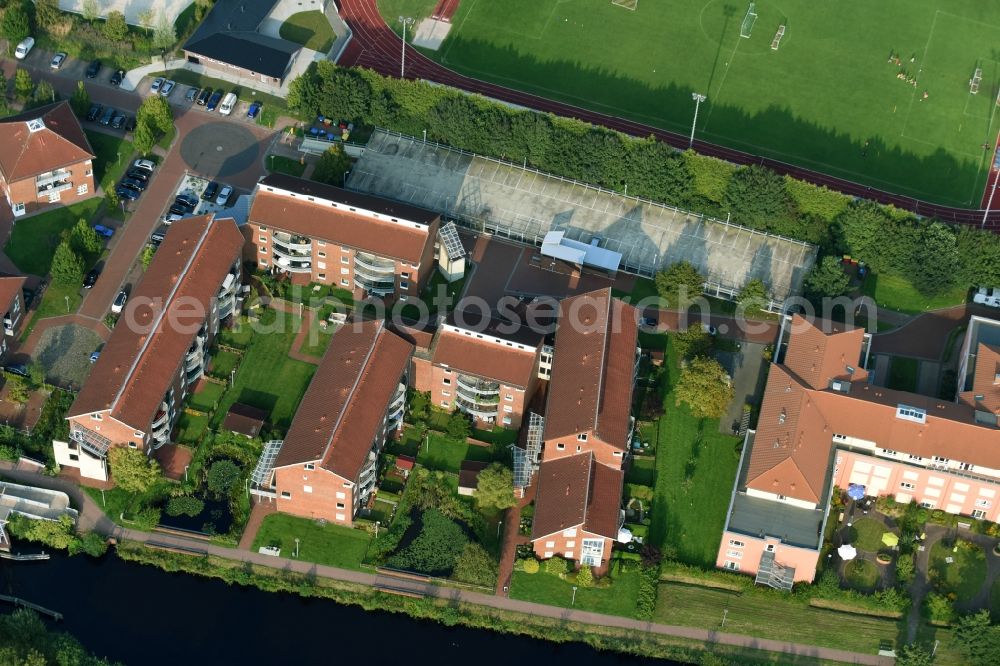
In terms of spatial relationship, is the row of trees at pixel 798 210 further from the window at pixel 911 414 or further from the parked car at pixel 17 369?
the parked car at pixel 17 369

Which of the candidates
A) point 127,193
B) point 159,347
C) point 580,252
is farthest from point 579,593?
point 127,193

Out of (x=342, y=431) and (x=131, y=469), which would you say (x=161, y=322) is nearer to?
(x=131, y=469)

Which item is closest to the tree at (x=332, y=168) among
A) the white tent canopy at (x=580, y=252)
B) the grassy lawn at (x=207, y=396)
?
the white tent canopy at (x=580, y=252)

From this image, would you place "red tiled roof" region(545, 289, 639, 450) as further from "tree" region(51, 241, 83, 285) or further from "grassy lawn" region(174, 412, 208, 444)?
"tree" region(51, 241, 83, 285)

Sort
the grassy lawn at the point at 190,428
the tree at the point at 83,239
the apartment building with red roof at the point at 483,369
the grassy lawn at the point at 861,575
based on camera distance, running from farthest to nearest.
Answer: the tree at the point at 83,239
the grassy lawn at the point at 190,428
the apartment building with red roof at the point at 483,369
the grassy lawn at the point at 861,575

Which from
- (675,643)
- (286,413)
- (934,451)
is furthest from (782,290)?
(286,413)

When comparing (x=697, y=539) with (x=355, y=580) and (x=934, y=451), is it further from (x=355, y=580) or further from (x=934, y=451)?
(x=355, y=580)

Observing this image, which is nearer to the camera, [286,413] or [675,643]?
[675,643]
